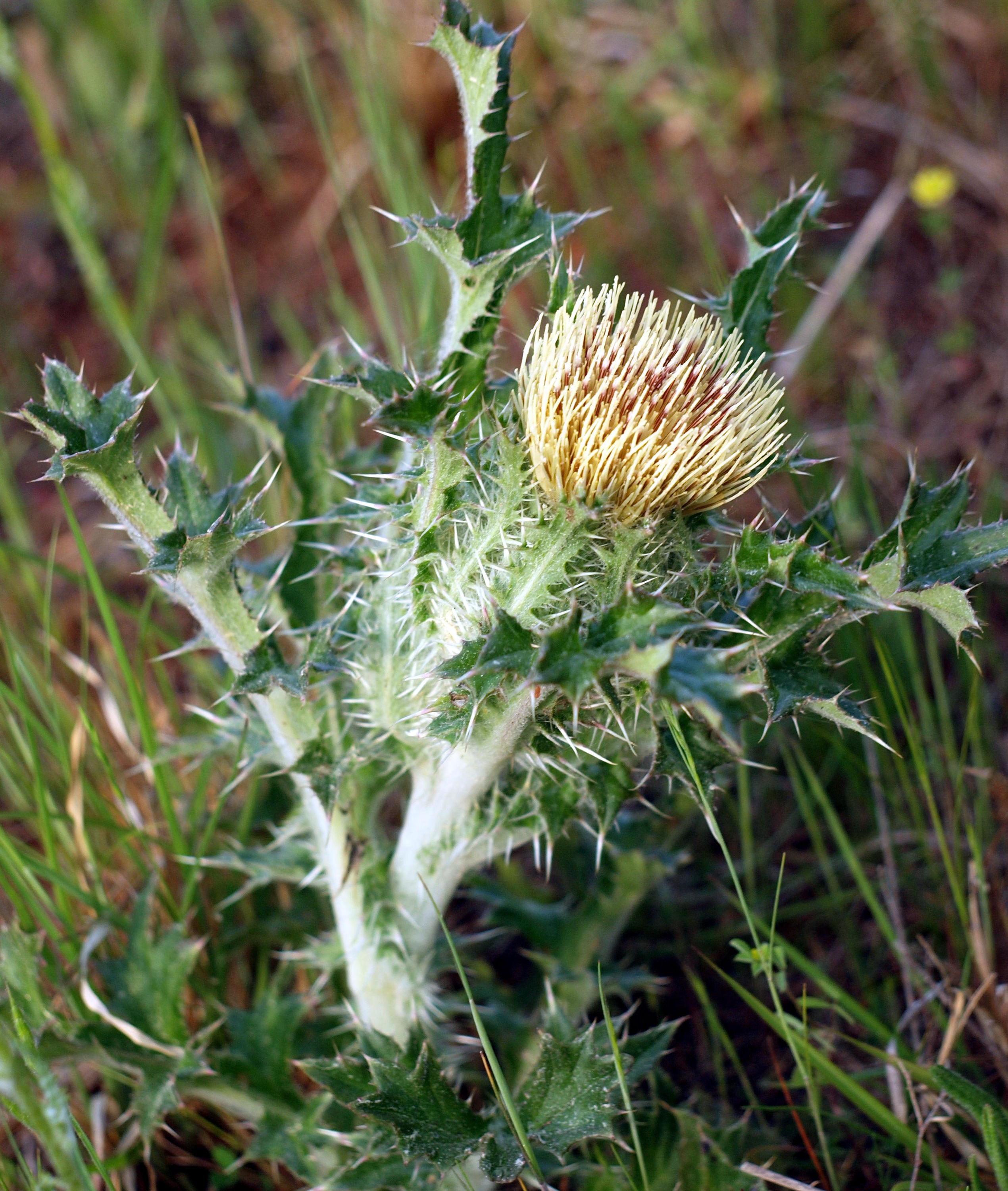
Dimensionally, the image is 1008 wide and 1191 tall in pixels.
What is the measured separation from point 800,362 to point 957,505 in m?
2.30

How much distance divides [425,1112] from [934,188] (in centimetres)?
417

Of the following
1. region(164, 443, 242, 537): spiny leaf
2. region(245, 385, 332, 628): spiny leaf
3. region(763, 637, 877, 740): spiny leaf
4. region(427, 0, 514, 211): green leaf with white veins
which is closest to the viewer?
region(763, 637, 877, 740): spiny leaf

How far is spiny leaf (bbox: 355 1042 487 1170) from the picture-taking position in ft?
6.13

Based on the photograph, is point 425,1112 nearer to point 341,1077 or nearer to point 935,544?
point 341,1077

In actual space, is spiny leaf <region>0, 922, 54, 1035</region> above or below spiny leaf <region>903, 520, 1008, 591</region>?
below

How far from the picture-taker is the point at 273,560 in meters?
2.60

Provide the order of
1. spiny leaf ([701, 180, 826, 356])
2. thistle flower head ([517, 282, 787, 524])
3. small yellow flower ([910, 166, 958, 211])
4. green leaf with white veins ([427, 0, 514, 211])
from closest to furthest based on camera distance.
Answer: thistle flower head ([517, 282, 787, 524]), green leaf with white veins ([427, 0, 514, 211]), spiny leaf ([701, 180, 826, 356]), small yellow flower ([910, 166, 958, 211])

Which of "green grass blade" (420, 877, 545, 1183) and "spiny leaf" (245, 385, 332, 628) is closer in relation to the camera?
"green grass blade" (420, 877, 545, 1183)

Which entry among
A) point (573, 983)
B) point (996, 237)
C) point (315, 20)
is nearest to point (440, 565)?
point (573, 983)

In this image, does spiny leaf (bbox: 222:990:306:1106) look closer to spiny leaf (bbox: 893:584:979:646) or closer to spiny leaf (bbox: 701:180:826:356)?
spiny leaf (bbox: 893:584:979:646)

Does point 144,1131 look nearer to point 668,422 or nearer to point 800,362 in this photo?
point 668,422

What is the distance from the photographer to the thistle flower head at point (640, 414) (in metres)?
1.74

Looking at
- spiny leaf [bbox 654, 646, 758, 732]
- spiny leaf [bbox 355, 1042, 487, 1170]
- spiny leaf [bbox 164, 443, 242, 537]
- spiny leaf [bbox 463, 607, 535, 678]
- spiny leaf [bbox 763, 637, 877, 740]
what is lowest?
spiny leaf [bbox 355, 1042, 487, 1170]

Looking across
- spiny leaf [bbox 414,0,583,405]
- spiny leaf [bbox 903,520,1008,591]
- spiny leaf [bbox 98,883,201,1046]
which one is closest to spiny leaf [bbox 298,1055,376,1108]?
spiny leaf [bbox 98,883,201,1046]
